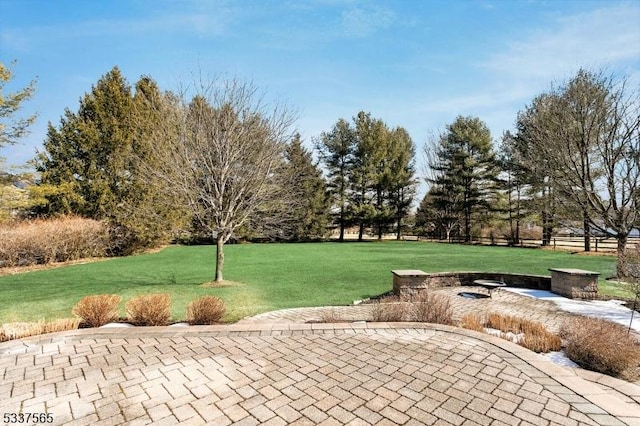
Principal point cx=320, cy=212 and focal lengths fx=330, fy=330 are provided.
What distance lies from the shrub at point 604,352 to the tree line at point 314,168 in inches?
361

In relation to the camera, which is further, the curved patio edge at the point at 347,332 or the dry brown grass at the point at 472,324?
the dry brown grass at the point at 472,324

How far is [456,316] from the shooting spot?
7160 mm

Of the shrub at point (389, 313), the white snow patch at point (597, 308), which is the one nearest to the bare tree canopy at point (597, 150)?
the white snow patch at point (597, 308)

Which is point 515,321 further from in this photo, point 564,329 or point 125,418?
point 125,418

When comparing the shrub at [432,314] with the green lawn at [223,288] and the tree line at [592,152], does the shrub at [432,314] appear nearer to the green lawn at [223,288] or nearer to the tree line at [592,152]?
the green lawn at [223,288]

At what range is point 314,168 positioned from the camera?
113 ft

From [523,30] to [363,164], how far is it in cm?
2690

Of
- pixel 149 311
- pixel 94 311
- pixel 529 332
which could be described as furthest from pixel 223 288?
pixel 529 332

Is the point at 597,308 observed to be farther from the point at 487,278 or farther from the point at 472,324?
the point at 472,324

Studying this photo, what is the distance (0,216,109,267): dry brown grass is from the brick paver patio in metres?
12.9

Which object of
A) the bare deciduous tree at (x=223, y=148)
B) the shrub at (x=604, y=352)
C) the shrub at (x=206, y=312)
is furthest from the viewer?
the bare deciduous tree at (x=223, y=148)

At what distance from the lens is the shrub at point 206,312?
19.9 ft

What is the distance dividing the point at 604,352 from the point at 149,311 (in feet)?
23.4

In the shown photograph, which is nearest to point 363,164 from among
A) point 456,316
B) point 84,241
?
point 84,241
